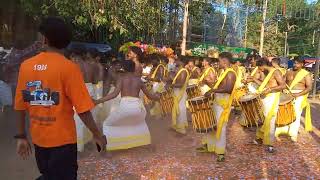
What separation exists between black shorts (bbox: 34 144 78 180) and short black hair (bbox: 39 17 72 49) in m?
0.72

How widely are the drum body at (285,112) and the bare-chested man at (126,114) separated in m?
2.59

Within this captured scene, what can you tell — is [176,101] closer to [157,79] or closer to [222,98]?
[157,79]

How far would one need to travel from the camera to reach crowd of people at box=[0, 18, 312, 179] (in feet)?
10.2

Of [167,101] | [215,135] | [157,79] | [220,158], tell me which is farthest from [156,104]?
[220,158]

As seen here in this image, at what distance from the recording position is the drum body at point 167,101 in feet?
31.2

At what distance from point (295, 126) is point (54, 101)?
6889 millimetres

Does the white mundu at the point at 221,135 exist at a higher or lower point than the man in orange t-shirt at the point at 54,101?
lower

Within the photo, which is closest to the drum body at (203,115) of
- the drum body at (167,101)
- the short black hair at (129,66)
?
the short black hair at (129,66)

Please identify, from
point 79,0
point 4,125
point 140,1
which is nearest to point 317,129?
point 140,1

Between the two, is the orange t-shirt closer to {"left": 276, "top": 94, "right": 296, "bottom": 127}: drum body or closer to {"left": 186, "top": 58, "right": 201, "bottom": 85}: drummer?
{"left": 276, "top": 94, "right": 296, "bottom": 127}: drum body

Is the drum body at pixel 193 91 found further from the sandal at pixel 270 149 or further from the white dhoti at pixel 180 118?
the sandal at pixel 270 149

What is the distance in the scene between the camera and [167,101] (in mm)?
9602

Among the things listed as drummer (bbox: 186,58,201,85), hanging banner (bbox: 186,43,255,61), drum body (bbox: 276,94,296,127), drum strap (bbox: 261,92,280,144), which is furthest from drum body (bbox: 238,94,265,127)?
hanging banner (bbox: 186,43,255,61)

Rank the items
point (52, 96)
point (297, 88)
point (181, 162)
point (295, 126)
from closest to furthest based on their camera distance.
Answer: point (52, 96), point (181, 162), point (297, 88), point (295, 126)
